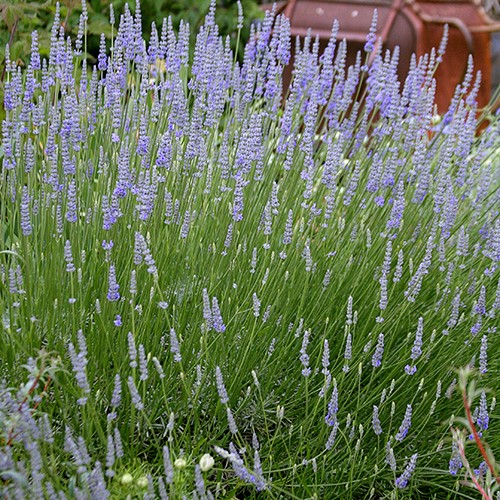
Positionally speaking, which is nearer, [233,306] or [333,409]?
[333,409]

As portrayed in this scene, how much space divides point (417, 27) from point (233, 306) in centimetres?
379

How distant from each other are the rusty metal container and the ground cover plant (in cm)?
301

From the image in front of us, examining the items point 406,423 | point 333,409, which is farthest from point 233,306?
point 406,423

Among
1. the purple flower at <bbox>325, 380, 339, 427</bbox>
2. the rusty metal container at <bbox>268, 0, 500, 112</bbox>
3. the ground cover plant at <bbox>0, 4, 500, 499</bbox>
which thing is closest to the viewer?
the purple flower at <bbox>325, 380, 339, 427</bbox>

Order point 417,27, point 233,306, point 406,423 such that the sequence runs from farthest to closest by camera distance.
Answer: point 417,27, point 233,306, point 406,423

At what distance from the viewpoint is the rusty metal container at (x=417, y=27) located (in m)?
5.80

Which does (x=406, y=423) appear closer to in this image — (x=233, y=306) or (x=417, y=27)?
(x=233, y=306)

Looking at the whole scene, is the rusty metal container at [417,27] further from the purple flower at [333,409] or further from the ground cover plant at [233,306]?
the purple flower at [333,409]

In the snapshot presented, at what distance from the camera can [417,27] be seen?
5.76 metres

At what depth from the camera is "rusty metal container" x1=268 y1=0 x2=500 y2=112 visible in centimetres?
580

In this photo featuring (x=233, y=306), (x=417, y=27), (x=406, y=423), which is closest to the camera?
(x=406, y=423)

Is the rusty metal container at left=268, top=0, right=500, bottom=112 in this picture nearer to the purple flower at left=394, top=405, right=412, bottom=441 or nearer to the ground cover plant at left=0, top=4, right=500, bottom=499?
the ground cover plant at left=0, top=4, right=500, bottom=499

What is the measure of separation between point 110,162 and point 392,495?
1.28 meters

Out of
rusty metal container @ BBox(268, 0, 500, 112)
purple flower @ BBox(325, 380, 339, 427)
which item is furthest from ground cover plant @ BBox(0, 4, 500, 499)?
rusty metal container @ BBox(268, 0, 500, 112)
